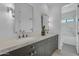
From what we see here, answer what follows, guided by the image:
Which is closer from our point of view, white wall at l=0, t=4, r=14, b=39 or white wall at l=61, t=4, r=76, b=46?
white wall at l=0, t=4, r=14, b=39

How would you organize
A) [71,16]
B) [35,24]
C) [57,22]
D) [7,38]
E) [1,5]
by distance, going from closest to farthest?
[1,5], [7,38], [35,24], [71,16], [57,22]

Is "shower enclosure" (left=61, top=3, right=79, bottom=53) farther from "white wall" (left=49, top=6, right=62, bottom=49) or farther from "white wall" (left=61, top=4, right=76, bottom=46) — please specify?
"white wall" (left=49, top=6, right=62, bottom=49)

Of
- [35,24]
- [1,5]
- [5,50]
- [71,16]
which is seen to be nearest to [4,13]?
[1,5]

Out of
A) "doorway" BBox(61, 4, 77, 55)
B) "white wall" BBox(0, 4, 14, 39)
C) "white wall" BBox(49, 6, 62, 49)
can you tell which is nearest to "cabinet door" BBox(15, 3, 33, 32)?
"white wall" BBox(0, 4, 14, 39)

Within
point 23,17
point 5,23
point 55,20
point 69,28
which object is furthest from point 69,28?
point 5,23

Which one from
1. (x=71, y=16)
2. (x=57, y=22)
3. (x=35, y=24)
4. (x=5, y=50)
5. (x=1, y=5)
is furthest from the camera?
(x=57, y=22)

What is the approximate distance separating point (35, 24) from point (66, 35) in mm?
987

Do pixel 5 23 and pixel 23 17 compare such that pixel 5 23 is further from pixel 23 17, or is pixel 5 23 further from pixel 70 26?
pixel 70 26

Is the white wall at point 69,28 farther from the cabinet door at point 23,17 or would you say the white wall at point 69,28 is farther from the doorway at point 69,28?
the cabinet door at point 23,17

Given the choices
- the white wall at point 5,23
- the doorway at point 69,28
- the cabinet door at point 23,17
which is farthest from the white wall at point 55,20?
the white wall at point 5,23

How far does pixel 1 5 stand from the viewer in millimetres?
1384

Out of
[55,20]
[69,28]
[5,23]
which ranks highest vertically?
[55,20]

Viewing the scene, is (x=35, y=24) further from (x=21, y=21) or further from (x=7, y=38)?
(x=7, y=38)

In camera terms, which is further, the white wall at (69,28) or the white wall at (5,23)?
the white wall at (69,28)
